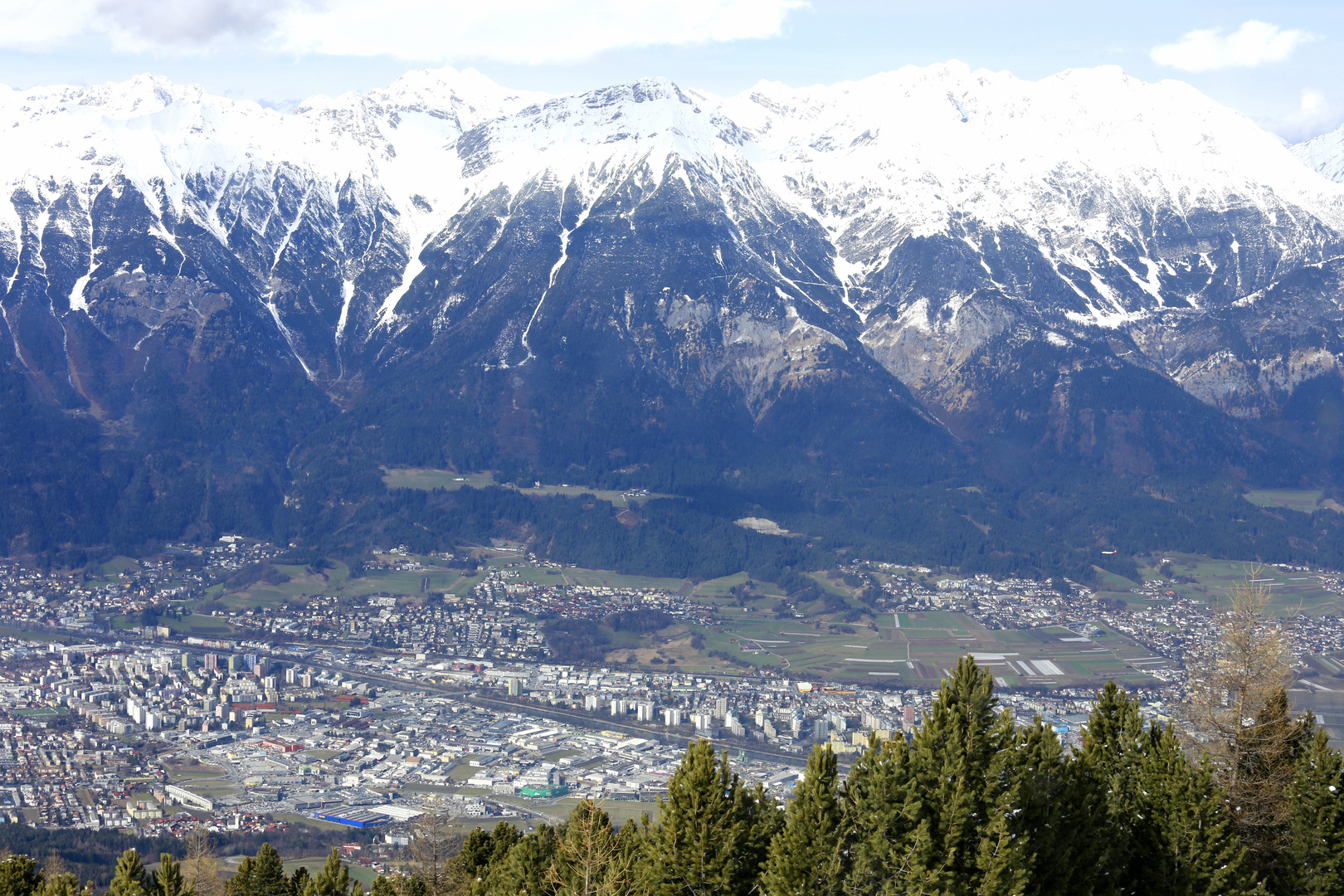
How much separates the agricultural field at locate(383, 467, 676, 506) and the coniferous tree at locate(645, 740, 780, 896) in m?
127

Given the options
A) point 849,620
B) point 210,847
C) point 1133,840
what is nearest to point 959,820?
point 1133,840

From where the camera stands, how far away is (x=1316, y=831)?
33.1 meters

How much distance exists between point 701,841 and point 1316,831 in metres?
16.6

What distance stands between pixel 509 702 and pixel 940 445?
305 ft

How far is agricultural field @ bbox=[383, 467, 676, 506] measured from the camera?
15900 centimetres

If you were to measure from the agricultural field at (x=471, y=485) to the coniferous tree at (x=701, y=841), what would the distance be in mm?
126889

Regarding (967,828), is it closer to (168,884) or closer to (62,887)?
(168,884)

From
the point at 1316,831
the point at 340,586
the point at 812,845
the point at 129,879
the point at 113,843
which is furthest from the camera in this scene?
the point at 340,586

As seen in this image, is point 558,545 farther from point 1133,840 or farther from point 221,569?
point 1133,840

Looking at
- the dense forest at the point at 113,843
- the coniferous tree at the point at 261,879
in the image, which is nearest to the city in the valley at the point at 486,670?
the dense forest at the point at 113,843

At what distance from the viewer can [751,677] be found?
339 feet

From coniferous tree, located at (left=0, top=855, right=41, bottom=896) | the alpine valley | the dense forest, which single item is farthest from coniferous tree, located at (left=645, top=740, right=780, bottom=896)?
the alpine valley

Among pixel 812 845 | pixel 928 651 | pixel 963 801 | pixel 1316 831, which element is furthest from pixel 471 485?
pixel 963 801

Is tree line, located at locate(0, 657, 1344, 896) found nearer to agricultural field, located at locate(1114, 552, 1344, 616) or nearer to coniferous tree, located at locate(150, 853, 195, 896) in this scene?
coniferous tree, located at locate(150, 853, 195, 896)
